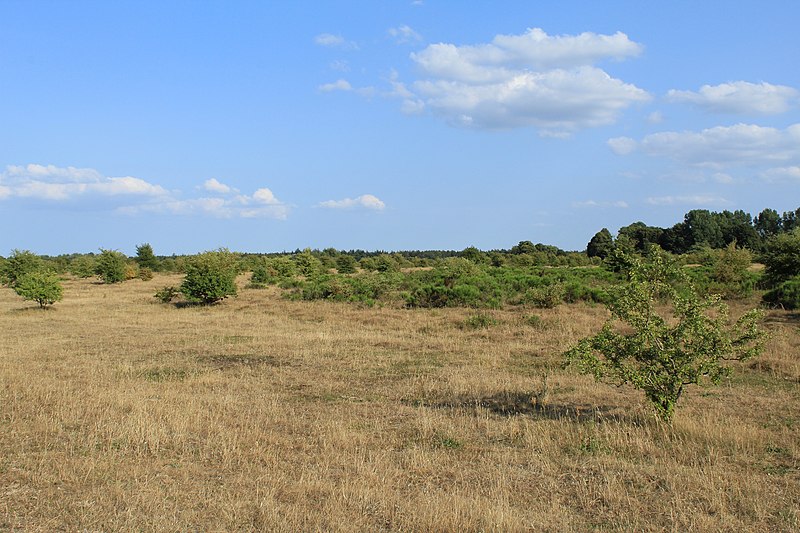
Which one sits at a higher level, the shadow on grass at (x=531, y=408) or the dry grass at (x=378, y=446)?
the dry grass at (x=378, y=446)

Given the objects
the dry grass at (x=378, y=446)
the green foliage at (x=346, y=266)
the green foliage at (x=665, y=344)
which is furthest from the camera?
the green foliage at (x=346, y=266)

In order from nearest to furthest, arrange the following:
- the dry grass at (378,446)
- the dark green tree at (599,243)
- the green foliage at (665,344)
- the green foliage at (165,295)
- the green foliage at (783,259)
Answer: the dry grass at (378,446) < the green foliage at (665,344) < the green foliage at (783,259) < the green foliage at (165,295) < the dark green tree at (599,243)

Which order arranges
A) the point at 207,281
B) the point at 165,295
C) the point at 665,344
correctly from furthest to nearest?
the point at 165,295 < the point at 207,281 < the point at 665,344

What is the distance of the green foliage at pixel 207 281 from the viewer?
3138 centimetres

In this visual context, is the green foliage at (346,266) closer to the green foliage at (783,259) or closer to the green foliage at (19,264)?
the green foliage at (19,264)

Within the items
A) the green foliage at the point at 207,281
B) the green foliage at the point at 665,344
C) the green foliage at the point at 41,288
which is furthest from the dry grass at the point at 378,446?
the green foliage at the point at 207,281

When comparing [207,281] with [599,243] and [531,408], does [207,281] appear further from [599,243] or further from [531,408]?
[599,243]

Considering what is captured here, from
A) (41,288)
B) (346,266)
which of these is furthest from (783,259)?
(346,266)

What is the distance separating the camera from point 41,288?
2845 centimetres

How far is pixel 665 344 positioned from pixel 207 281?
88.9 ft

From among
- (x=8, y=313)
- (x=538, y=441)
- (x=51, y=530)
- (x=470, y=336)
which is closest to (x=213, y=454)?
(x=51, y=530)

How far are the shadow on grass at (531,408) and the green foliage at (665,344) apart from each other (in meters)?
0.70

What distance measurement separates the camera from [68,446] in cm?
731

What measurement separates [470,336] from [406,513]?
44.6 feet
